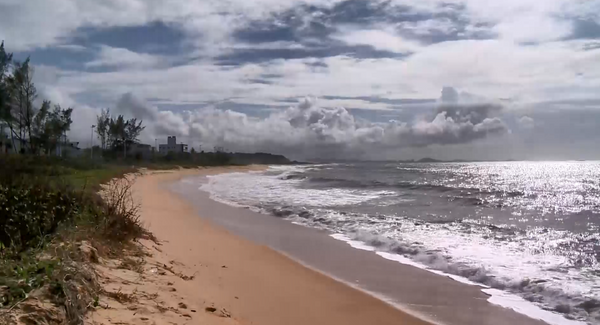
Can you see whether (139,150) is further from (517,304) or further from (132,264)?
(517,304)

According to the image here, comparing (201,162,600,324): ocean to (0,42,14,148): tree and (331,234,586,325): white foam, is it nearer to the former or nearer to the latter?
(331,234,586,325): white foam

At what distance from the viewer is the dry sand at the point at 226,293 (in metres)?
4.67

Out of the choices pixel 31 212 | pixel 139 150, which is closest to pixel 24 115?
pixel 31 212

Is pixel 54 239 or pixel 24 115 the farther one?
pixel 24 115

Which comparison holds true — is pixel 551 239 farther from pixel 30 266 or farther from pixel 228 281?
pixel 30 266

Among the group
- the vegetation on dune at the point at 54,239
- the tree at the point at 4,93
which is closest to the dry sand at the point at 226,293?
the vegetation on dune at the point at 54,239

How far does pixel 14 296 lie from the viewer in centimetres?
365

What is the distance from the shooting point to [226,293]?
6.27 m

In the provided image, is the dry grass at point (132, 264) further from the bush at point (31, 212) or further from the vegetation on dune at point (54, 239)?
the bush at point (31, 212)

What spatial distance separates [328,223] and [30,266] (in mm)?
11216

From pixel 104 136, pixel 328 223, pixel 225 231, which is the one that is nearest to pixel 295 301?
pixel 225 231

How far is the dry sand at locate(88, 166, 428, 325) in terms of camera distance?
4666mm

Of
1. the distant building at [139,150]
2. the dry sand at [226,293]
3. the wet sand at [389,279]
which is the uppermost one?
the distant building at [139,150]

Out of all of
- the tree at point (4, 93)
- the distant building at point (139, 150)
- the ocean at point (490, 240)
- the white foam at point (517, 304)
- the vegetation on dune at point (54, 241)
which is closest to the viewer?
the vegetation on dune at point (54, 241)
